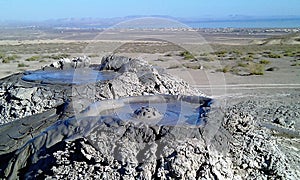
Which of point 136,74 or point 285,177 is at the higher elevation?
point 136,74

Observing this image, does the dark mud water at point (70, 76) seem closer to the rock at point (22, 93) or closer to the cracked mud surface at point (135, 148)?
the rock at point (22, 93)

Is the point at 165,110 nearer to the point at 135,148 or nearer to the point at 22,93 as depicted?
the point at 135,148

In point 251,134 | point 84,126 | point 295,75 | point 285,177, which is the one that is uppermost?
point 84,126

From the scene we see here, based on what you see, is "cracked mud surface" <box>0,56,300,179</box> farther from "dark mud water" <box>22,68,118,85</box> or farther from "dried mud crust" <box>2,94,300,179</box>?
"dark mud water" <box>22,68,118,85</box>

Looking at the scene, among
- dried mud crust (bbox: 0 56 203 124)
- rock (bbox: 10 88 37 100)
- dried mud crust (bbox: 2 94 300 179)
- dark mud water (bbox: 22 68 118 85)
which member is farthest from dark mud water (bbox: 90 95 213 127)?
rock (bbox: 10 88 37 100)

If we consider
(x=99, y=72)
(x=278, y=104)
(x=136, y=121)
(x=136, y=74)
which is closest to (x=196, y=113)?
(x=136, y=121)

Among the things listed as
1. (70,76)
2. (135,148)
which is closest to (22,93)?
(70,76)

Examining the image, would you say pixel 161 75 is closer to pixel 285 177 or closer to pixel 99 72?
pixel 99 72

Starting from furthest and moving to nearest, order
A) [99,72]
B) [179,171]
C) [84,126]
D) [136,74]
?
1. [99,72]
2. [136,74]
3. [84,126]
4. [179,171]

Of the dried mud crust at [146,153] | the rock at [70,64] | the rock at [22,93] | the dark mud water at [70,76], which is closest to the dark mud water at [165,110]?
the dried mud crust at [146,153]
